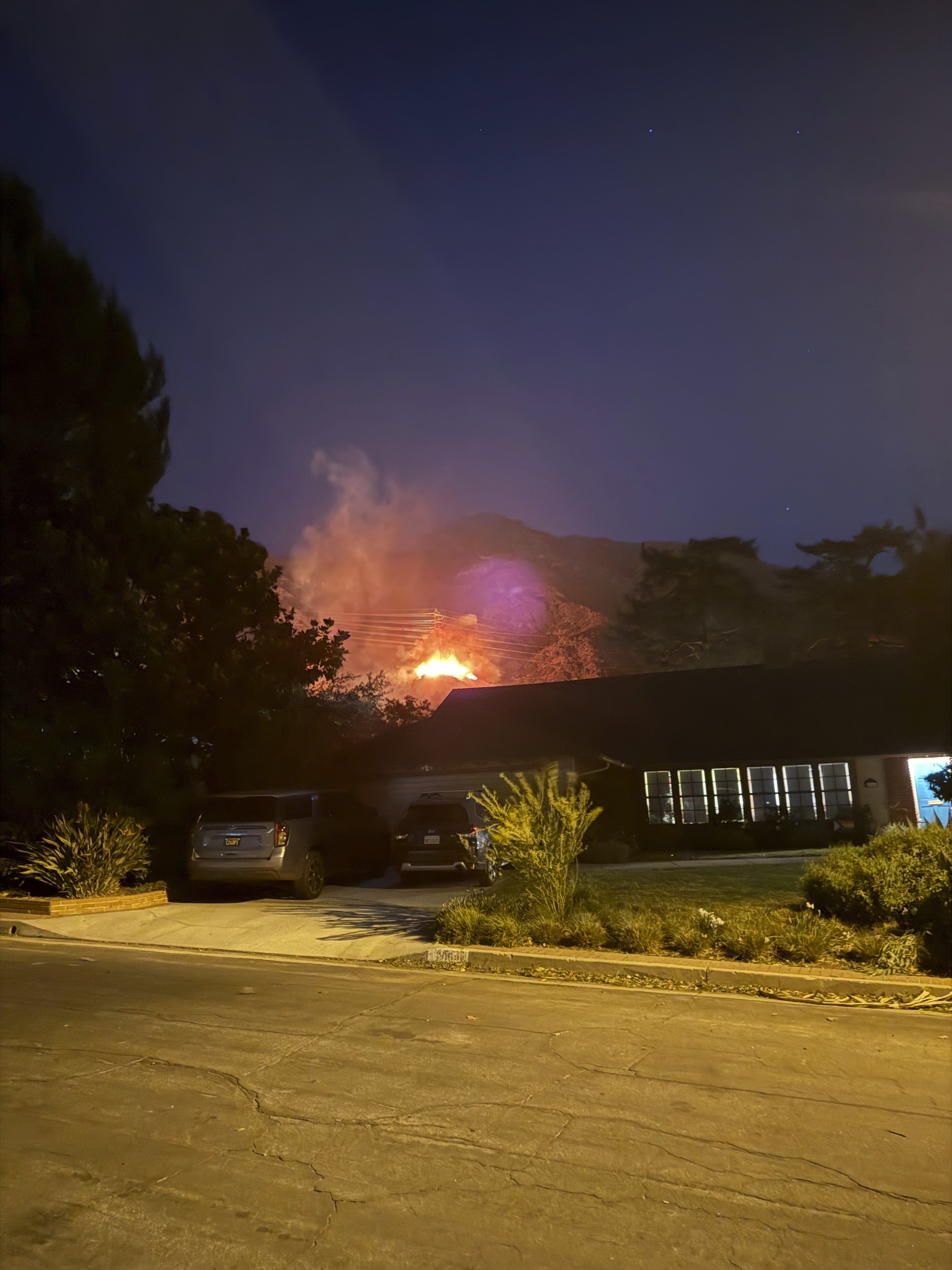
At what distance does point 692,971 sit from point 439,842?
8.85 m

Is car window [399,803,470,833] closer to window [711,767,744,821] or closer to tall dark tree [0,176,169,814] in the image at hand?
tall dark tree [0,176,169,814]

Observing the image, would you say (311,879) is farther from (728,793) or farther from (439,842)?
(728,793)

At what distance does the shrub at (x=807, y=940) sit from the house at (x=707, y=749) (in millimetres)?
11996

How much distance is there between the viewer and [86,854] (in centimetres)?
1494

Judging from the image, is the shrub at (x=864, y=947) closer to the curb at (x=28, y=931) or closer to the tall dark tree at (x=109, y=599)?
the curb at (x=28, y=931)

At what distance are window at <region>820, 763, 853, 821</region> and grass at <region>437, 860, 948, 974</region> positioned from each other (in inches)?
430

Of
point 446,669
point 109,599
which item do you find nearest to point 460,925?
point 109,599

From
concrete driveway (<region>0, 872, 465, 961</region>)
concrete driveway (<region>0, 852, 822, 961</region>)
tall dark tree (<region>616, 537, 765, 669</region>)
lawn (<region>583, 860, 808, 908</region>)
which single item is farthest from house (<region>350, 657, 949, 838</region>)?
tall dark tree (<region>616, 537, 765, 669</region>)

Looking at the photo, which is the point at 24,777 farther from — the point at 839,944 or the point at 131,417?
the point at 839,944

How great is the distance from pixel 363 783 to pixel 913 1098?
17.9 m

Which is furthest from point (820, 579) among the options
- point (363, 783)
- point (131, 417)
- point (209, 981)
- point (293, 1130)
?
point (293, 1130)

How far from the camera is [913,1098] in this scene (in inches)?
201

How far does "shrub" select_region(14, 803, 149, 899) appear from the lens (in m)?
14.9

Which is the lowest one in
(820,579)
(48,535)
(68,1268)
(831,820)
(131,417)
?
(68,1268)
